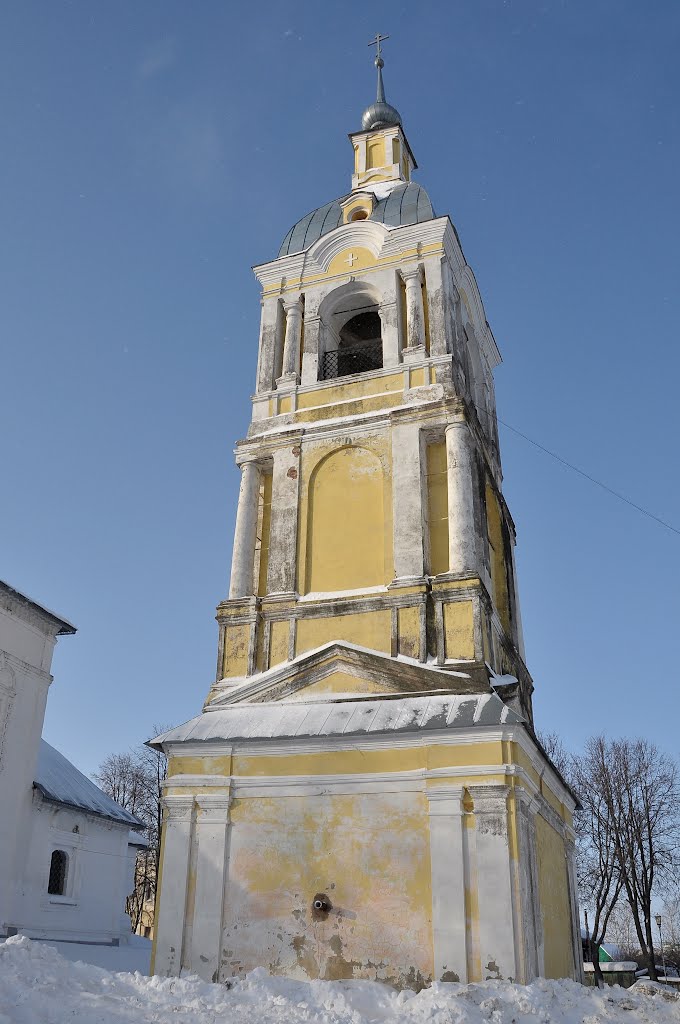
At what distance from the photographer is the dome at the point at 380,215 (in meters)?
17.7

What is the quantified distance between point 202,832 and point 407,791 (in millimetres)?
2904

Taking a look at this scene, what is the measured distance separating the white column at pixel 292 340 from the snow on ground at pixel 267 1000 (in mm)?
10497

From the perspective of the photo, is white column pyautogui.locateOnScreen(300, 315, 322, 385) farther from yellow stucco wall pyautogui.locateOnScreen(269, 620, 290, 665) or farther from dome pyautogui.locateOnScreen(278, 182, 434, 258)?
yellow stucco wall pyautogui.locateOnScreen(269, 620, 290, 665)

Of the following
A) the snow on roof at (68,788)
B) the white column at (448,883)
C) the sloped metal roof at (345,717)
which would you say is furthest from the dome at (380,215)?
the snow on roof at (68,788)

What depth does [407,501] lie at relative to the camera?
14188 millimetres

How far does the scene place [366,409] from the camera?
615 inches

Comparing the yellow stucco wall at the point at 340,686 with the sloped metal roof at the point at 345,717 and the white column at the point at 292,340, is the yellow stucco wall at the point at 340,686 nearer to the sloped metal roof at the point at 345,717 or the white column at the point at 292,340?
the sloped metal roof at the point at 345,717

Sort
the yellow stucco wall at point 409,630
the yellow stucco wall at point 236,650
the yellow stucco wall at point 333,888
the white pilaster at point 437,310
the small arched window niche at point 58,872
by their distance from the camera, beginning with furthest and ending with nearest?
1. the small arched window niche at point 58,872
2. the white pilaster at point 437,310
3. the yellow stucco wall at point 236,650
4. the yellow stucco wall at point 409,630
5. the yellow stucco wall at point 333,888

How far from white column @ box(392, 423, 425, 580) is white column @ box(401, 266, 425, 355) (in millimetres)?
2012

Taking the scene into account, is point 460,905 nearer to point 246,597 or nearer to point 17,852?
point 246,597

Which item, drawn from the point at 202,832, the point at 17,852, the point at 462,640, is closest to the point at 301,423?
the point at 462,640

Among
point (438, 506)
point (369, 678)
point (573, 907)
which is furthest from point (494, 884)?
point (438, 506)

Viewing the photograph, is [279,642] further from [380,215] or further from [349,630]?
[380,215]

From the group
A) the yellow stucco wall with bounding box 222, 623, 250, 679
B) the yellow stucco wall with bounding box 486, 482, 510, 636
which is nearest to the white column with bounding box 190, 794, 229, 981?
the yellow stucco wall with bounding box 222, 623, 250, 679
